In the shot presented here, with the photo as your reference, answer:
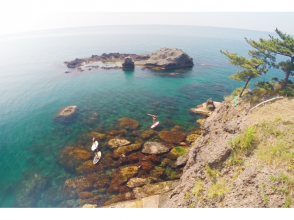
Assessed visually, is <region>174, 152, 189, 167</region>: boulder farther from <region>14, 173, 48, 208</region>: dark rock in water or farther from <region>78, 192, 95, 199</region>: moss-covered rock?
<region>14, 173, 48, 208</region>: dark rock in water

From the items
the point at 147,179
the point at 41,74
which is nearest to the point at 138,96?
the point at 147,179

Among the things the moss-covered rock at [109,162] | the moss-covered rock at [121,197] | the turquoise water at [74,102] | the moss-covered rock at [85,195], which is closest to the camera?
the moss-covered rock at [121,197]

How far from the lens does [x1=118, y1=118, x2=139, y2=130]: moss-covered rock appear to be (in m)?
32.1

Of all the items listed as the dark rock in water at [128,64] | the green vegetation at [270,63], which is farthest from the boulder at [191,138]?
the dark rock in water at [128,64]

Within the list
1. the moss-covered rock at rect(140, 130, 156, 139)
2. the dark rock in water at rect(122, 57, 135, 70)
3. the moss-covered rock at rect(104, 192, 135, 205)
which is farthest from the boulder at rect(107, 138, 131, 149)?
the dark rock in water at rect(122, 57, 135, 70)

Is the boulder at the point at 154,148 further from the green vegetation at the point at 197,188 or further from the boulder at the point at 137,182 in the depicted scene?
the green vegetation at the point at 197,188

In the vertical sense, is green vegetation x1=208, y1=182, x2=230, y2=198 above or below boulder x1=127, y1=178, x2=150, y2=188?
above

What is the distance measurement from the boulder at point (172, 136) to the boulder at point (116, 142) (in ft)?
21.2

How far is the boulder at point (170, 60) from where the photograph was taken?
68.9 metres

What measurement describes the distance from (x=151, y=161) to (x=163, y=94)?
27.0 meters

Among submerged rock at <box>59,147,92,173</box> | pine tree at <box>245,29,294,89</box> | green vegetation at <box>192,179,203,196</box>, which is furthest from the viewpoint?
submerged rock at <box>59,147,92,173</box>

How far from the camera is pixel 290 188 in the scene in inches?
367

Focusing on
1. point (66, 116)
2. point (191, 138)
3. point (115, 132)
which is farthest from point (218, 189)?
point (66, 116)

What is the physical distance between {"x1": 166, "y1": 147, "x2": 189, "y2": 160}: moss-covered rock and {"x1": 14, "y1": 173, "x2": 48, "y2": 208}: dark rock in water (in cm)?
1800
